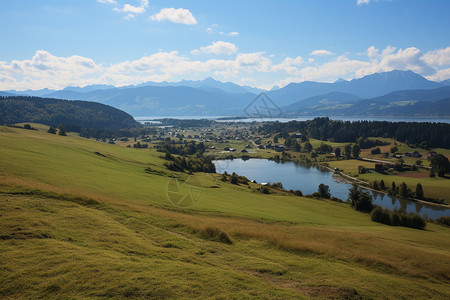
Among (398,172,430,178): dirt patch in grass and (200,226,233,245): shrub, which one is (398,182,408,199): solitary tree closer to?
(398,172,430,178): dirt patch in grass

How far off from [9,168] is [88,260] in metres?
24.4

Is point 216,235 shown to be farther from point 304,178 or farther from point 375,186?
point 304,178

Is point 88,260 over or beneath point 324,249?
over

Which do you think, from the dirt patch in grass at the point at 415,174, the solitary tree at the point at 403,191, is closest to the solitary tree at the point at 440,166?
the dirt patch in grass at the point at 415,174

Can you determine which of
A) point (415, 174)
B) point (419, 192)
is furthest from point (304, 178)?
point (415, 174)

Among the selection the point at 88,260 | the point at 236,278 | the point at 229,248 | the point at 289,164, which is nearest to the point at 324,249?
the point at 229,248

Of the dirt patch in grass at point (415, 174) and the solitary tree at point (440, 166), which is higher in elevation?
the solitary tree at point (440, 166)

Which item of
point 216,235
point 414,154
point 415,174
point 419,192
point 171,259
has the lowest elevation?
point 419,192

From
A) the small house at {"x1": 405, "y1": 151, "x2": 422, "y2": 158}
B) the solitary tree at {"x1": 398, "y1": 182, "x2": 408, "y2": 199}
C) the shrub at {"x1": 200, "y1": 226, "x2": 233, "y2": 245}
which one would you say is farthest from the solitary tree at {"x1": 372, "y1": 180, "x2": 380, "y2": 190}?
the shrub at {"x1": 200, "y1": 226, "x2": 233, "y2": 245}

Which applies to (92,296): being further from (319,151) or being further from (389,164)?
(319,151)

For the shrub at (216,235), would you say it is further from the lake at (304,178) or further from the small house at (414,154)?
the small house at (414,154)

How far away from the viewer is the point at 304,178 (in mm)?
114500

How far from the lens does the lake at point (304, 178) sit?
7795 cm

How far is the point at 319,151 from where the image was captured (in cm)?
17700
